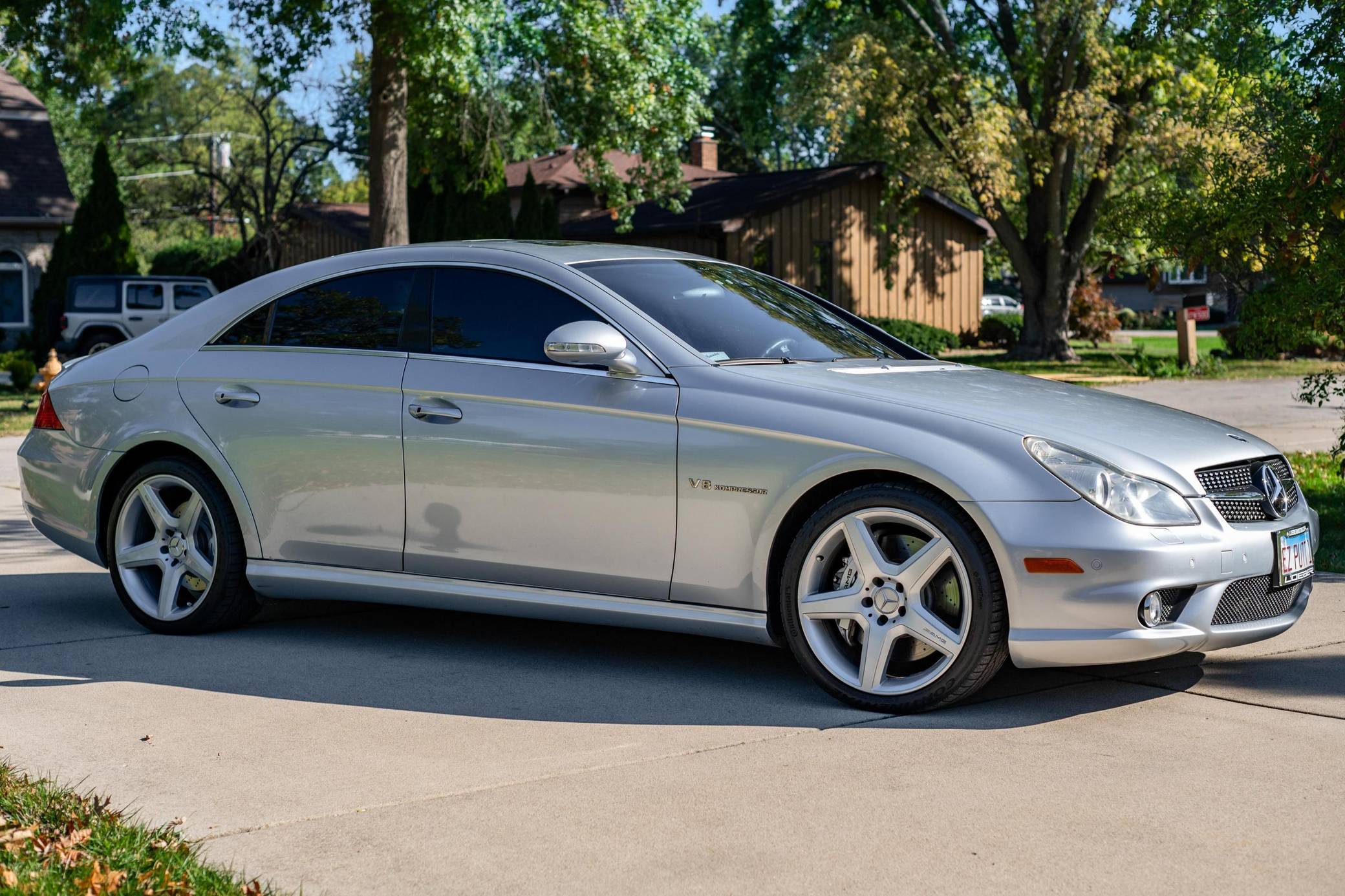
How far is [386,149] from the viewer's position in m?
21.0

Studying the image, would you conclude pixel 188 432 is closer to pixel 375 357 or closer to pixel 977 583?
pixel 375 357

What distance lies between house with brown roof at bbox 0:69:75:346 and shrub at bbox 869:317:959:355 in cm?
1799

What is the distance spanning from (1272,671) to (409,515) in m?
3.30

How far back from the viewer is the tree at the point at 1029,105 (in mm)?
29266

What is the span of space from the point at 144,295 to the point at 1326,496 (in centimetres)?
2305

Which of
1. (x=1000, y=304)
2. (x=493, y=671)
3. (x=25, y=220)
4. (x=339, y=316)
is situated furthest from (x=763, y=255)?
(x=1000, y=304)

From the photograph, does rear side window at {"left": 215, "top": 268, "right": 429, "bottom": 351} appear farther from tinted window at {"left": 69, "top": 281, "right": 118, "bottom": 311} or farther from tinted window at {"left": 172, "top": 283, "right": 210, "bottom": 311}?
tinted window at {"left": 69, "top": 281, "right": 118, "bottom": 311}

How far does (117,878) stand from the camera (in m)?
3.55

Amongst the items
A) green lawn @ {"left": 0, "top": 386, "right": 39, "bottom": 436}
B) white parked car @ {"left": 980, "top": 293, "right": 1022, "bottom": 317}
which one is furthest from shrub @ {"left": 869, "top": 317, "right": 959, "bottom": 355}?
white parked car @ {"left": 980, "top": 293, "right": 1022, "bottom": 317}

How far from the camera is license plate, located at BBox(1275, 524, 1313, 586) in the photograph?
5141mm

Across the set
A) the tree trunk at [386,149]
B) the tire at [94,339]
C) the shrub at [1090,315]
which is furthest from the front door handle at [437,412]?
the shrub at [1090,315]

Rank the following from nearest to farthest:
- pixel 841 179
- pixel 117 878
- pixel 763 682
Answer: pixel 117 878, pixel 763 682, pixel 841 179

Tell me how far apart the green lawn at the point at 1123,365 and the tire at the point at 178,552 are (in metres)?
18.6

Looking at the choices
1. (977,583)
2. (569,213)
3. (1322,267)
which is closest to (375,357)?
(977,583)
